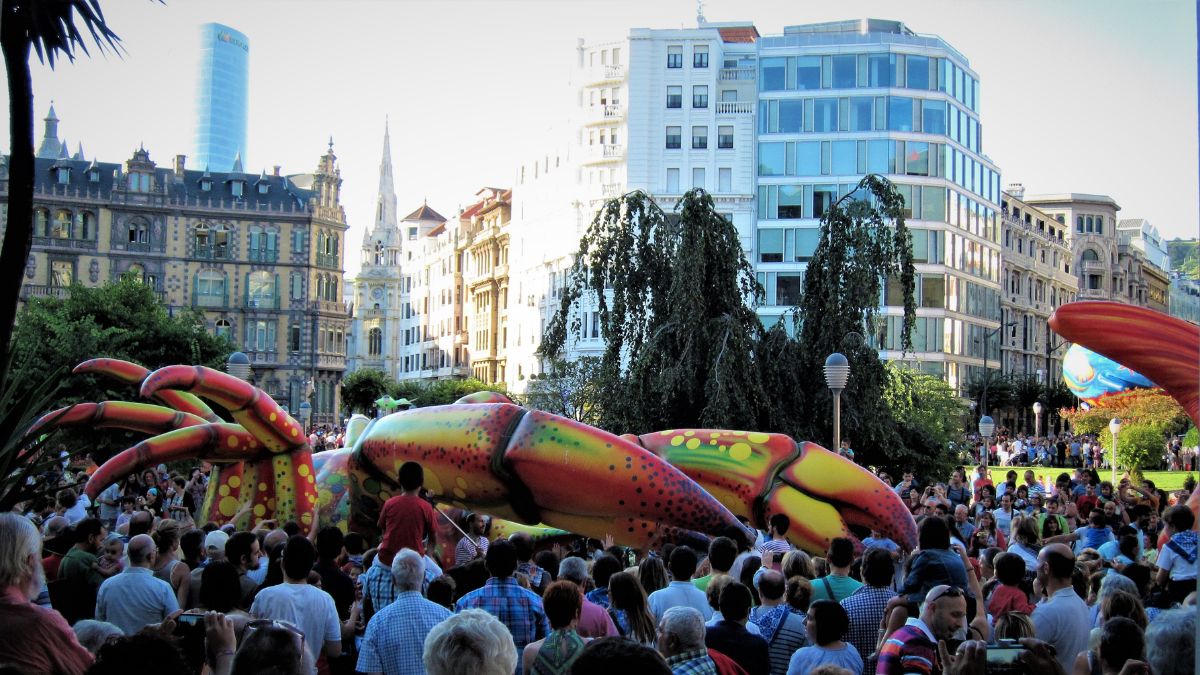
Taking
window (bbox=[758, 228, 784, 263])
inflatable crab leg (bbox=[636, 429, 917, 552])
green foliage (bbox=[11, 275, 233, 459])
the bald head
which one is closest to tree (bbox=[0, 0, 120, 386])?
the bald head

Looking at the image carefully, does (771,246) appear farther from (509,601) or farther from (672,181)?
(509,601)

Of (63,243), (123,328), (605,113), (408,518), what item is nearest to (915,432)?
(408,518)

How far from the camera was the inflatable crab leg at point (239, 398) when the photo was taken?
43.2ft

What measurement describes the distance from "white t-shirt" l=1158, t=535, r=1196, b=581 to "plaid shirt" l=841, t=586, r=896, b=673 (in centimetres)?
291

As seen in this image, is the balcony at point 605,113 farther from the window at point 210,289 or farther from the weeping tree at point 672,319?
the weeping tree at point 672,319

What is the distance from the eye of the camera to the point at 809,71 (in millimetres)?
67000

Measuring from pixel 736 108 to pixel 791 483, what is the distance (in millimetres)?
56328

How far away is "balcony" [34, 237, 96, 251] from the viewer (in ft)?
258

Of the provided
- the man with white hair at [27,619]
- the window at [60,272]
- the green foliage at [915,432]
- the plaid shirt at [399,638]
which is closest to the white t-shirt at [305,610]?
the plaid shirt at [399,638]

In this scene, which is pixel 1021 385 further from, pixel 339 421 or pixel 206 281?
pixel 206 281

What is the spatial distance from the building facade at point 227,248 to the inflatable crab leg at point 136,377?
216 ft

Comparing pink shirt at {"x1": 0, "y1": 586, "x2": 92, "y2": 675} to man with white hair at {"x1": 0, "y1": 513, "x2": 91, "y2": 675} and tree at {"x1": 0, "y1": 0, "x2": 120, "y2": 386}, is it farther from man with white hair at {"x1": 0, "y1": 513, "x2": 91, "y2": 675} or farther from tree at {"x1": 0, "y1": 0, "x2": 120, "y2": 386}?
tree at {"x1": 0, "y1": 0, "x2": 120, "y2": 386}

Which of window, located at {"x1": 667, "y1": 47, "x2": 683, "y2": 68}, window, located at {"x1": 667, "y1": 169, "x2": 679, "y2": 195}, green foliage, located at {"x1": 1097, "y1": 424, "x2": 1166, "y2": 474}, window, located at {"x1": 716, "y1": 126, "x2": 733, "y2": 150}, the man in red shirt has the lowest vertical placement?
green foliage, located at {"x1": 1097, "y1": 424, "x2": 1166, "y2": 474}

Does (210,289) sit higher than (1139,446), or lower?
higher
